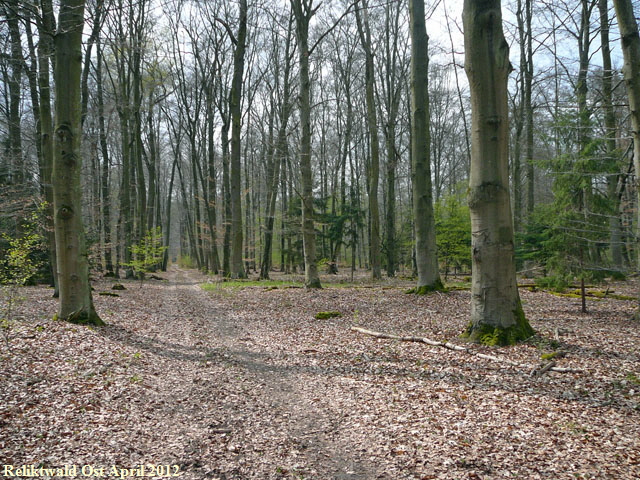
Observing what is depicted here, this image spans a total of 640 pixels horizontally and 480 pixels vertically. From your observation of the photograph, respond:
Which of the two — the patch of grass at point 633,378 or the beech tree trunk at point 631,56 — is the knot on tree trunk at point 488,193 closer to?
the beech tree trunk at point 631,56

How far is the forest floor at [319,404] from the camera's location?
3.29m

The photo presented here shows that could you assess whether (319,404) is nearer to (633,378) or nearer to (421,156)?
(633,378)

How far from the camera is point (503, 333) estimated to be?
6.09 m

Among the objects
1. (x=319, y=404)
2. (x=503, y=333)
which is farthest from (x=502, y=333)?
(x=319, y=404)

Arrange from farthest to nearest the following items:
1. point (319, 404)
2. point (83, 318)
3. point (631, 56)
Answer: point (83, 318)
point (631, 56)
point (319, 404)

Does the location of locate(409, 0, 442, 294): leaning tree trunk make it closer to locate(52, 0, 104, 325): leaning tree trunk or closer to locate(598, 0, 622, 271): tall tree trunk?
locate(598, 0, 622, 271): tall tree trunk

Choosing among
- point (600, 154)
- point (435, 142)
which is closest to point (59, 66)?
point (600, 154)

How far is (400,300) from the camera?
11.0 metres

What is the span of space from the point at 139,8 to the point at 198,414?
2179 cm

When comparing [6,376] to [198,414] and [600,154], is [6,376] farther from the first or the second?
[600,154]

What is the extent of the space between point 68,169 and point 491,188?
7498mm

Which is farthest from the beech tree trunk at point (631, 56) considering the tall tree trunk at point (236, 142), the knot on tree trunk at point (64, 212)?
the tall tree trunk at point (236, 142)

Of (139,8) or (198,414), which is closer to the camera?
(198,414)

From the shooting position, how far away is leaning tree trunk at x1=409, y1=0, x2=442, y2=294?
36.6ft
